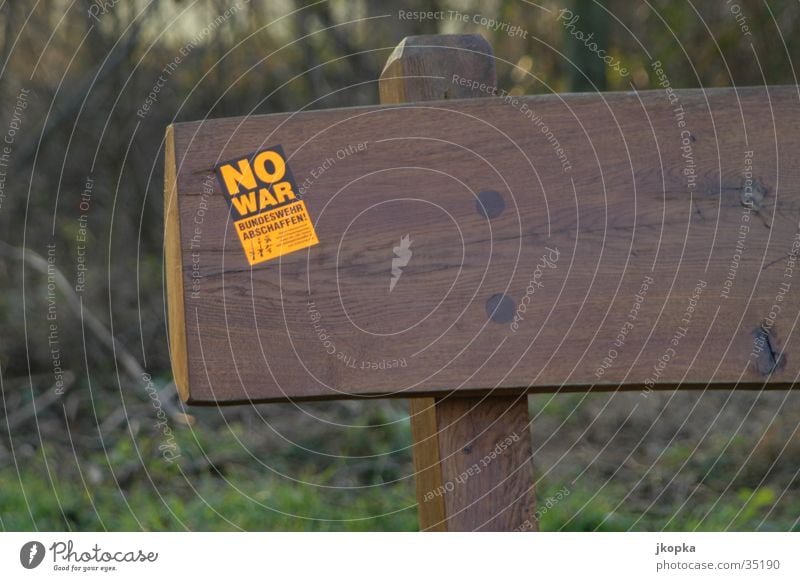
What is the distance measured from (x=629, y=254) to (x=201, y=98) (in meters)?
3.09

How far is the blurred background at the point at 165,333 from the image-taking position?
108 inches

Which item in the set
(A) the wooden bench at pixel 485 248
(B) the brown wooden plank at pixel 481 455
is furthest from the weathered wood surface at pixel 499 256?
(B) the brown wooden plank at pixel 481 455

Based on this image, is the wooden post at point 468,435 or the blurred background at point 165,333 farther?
the blurred background at point 165,333

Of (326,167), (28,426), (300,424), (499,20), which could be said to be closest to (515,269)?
(326,167)

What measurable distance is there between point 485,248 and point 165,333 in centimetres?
293

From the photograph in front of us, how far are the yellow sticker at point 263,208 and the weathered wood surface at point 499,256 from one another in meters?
0.01

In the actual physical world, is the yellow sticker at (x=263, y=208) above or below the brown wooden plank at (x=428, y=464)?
above

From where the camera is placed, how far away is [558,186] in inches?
48.7

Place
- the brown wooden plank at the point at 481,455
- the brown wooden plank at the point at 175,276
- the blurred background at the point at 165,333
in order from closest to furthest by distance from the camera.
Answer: the brown wooden plank at the point at 175,276 → the brown wooden plank at the point at 481,455 → the blurred background at the point at 165,333

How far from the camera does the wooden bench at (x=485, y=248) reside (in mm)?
1188

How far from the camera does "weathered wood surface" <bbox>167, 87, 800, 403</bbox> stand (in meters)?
1.19

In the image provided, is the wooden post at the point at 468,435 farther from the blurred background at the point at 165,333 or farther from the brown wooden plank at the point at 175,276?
the blurred background at the point at 165,333

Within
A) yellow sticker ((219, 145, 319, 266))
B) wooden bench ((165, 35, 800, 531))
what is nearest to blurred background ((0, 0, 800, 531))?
wooden bench ((165, 35, 800, 531))

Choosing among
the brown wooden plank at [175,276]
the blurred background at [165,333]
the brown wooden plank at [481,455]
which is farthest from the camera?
the blurred background at [165,333]
